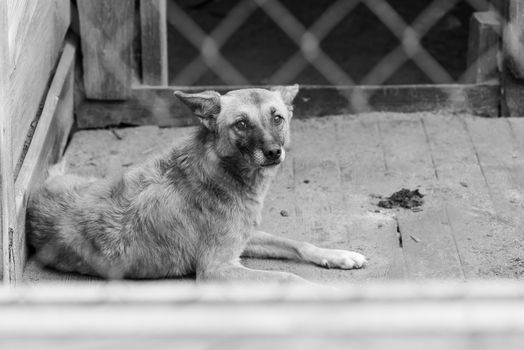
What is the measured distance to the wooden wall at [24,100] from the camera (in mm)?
3850

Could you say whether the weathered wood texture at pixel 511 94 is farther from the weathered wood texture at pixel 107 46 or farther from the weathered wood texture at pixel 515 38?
the weathered wood texture at pixel 107 46

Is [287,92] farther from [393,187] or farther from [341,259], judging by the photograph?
[393,187]

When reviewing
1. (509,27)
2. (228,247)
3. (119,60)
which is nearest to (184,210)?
(228,247)

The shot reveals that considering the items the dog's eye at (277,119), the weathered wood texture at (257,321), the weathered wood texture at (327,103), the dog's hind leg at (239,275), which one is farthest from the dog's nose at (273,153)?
the weathered wood texture at (257,321)

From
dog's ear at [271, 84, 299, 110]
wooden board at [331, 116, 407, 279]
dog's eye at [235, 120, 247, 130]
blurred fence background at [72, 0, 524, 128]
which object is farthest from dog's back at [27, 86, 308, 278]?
blurred fence background at [72, 0, 524, 128]

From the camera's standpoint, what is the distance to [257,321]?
1.58 metres

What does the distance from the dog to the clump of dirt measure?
63cm

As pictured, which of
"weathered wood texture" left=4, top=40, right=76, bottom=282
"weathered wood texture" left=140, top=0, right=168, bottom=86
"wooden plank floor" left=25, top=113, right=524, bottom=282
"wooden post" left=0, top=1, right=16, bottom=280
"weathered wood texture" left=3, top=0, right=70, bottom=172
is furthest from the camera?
"weathered wood texture" left=140, top=0, right=168, bottom=86

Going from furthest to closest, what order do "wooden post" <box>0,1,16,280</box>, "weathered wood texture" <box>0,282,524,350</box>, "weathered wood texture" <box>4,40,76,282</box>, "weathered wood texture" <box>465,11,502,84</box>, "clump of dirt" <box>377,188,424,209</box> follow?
"weathered wood texture" <box>465,11,502,84</box> → "clump of dirt" <box>377,188,424,209</box> → "weathered wood texture" <box>4,40,76,282</box> → "wooden post" <box>0,1,16,280</box> → "weathered wood texture" <box>0,282,524,350</box>

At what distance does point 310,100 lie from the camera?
20.0ft

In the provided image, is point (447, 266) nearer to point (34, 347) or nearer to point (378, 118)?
point (378, 118)

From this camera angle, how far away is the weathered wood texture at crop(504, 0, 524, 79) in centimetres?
571

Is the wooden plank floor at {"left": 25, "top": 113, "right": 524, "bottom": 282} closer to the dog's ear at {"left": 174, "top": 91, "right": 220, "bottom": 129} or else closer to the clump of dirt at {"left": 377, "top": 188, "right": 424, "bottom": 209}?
the clump of dirt at {"left": 377, "top": 188, "right": 424, "bottom": 209}

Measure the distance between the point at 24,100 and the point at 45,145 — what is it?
562mm
